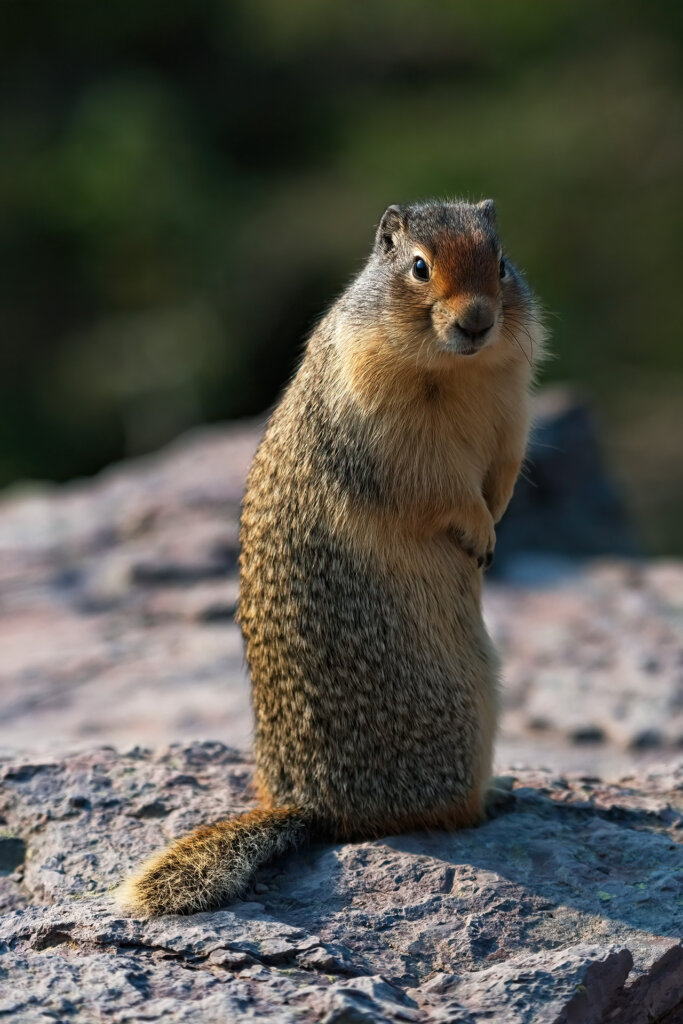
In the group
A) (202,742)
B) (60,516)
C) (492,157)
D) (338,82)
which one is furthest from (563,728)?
(338,82)

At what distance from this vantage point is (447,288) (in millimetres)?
4766

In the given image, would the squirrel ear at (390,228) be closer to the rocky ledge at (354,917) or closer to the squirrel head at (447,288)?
the squirrel head at (447,288)

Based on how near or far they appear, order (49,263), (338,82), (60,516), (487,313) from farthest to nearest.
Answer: (338,82), (49,263), (60,516), (487,313)

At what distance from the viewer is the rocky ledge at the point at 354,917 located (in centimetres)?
380

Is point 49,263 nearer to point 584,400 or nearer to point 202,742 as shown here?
point 584,400

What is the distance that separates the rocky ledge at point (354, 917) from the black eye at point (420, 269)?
2073mm

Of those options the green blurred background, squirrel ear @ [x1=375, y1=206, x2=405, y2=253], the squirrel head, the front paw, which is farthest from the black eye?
the green blurred background

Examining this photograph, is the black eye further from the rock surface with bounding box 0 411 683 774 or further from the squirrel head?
the rock surface with bounding box 0 411 683 774

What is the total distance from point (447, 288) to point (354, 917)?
2.19m

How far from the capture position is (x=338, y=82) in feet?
67.5

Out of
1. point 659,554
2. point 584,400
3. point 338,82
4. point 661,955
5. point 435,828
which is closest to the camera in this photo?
point 661,955

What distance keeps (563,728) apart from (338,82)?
1560cm

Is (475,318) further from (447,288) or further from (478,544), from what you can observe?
(478,544)

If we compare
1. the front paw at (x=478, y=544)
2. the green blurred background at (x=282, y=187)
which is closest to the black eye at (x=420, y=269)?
the front paw at (x=478, y=544)
